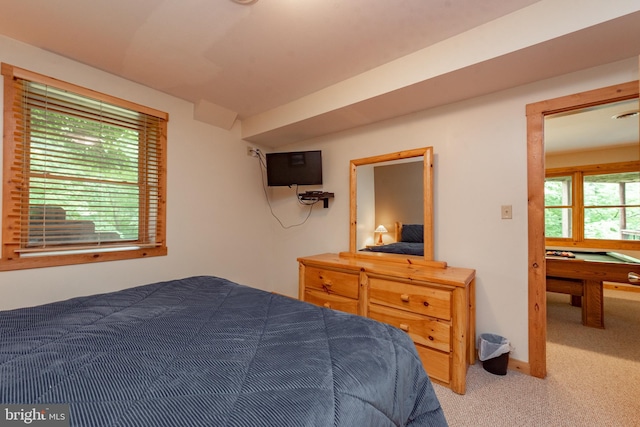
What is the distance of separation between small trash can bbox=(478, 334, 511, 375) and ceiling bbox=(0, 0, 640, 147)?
1.95m

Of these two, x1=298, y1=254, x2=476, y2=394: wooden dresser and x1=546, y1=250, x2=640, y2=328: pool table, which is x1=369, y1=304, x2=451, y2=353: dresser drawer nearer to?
x1=298, y1=254, x2=476, y2=394: wooden dresser

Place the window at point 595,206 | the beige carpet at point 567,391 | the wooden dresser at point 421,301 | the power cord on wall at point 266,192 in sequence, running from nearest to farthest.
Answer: the beige carpet at point 567,391
the wooden dresser at point 421,301
the power cord on wall at point 266,192
the window at point 595,206

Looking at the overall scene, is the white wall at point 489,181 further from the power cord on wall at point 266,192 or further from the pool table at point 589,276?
the pool table at point 589,276

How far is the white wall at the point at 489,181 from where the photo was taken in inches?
77.9

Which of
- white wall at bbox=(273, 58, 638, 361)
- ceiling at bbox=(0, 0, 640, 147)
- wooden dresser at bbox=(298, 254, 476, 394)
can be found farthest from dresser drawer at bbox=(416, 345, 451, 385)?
ceiling at bbox=(0, 0, 640, 147)

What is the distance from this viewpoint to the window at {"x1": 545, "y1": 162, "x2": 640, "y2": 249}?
4215 mm

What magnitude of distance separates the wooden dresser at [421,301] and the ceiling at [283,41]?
1439mm

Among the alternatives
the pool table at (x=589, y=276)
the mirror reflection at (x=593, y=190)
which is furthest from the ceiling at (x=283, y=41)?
the mirror reflection at (x=593, y=190)

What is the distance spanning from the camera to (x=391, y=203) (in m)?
2.60

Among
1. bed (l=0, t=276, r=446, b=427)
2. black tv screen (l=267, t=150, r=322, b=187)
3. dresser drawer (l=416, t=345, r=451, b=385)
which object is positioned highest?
black tv screen (l=267, t=150, r=322, b=187)

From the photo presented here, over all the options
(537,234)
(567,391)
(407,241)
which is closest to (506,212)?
(537,234)

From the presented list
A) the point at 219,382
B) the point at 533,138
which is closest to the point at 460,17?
the point at 533,138

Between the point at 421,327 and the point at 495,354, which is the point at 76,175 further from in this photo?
the point at 495,354

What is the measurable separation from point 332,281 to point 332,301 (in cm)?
18
